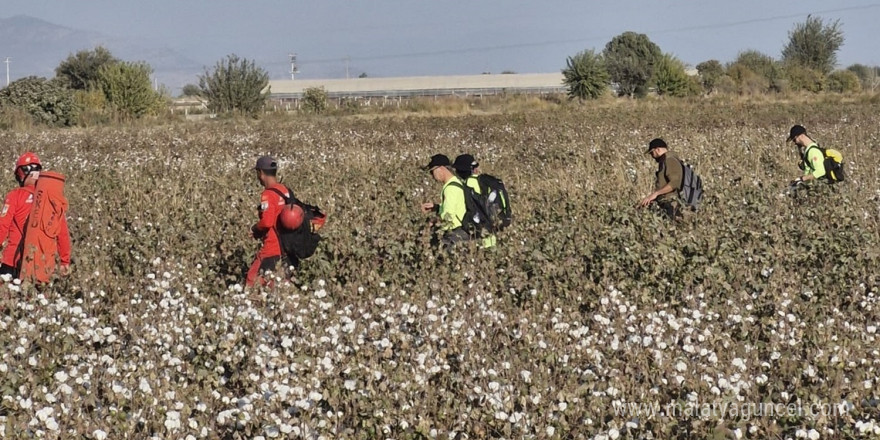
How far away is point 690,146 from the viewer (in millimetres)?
19641

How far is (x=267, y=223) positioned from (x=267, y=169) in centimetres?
43

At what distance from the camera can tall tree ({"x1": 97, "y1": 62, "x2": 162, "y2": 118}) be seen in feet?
156

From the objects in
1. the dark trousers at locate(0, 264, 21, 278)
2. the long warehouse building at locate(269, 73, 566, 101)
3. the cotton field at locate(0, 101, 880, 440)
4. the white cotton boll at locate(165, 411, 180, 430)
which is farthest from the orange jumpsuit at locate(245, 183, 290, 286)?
the long warehouse building at locate(269, 73, 566, 101)

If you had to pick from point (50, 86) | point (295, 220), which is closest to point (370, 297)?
point (295, 220)

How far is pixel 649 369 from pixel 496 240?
3.97 m

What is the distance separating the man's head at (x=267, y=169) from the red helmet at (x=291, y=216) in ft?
0.94

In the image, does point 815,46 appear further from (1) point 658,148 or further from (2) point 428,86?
(1) point 658,148

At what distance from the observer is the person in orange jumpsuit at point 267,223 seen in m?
8.20

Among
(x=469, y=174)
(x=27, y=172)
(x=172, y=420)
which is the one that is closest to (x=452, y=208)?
(x=469, y=174)

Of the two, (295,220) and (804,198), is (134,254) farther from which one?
(804,198)

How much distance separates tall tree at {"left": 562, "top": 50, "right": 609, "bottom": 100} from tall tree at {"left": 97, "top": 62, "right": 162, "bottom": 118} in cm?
2444

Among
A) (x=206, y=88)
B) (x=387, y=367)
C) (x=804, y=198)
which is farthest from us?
(x=206, y=88)

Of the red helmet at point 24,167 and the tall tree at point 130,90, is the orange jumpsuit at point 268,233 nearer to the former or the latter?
the red helmet at point 24,167

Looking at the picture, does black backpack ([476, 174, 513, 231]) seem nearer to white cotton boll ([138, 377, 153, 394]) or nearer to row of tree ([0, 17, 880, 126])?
white cotton boll ([138, 377, 153, 394])
